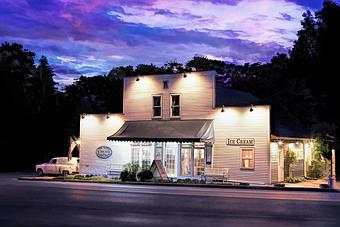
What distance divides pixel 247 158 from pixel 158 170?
18.7 feet

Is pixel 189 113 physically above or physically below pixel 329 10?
below

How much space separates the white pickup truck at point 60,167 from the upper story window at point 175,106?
9212 millimetres

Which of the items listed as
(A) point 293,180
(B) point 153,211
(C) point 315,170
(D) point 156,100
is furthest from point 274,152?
(B) point 153,211

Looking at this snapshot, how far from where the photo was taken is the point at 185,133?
111 feet

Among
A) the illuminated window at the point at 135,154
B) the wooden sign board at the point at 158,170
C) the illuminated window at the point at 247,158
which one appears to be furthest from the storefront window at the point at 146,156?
the illuminated window at the point at 247,158

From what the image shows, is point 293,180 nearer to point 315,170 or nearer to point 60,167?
point 315,170

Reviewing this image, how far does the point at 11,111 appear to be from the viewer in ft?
172

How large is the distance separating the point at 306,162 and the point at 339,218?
23993 millimetres

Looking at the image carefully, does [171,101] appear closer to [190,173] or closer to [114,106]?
[190,173]

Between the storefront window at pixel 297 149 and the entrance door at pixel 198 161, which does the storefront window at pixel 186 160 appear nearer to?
the entrance door at pixel 198 161

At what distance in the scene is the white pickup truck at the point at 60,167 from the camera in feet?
129

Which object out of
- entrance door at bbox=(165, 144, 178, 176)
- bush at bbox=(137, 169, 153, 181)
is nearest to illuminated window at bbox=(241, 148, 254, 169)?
entrance door at bbox=(165, 144, 178, 176)

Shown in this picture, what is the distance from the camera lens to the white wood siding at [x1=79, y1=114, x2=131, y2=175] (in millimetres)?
37531

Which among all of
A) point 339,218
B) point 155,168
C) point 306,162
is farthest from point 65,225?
point 306,162
